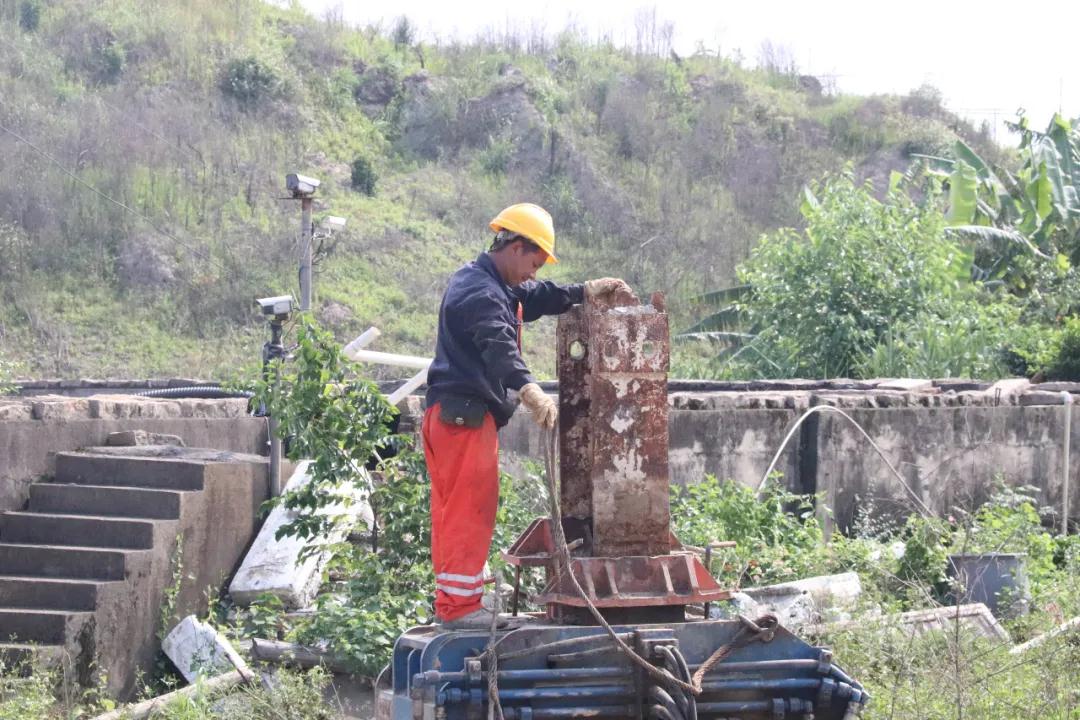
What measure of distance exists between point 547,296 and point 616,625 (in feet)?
4.90

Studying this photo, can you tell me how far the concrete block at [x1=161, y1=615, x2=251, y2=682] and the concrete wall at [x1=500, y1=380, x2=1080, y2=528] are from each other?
2867 mm

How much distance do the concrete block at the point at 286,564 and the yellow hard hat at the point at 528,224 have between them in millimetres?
2820

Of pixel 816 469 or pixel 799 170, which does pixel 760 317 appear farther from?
pixel 799 170

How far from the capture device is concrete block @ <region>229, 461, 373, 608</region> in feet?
25.9

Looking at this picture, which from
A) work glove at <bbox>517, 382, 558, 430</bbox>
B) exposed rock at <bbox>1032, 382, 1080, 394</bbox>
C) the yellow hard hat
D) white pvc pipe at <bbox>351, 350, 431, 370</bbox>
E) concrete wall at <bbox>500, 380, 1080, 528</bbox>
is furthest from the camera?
exposed rock at <bbox>1032, 382, 1080, 394</bbox>

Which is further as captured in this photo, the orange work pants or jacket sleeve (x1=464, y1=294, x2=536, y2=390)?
the orange work pants

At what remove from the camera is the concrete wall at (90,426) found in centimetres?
796

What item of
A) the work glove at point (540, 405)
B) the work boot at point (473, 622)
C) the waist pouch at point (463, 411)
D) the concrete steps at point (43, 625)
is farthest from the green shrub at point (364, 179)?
the work glove at point (540, 405)

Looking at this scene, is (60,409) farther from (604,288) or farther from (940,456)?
(940,456)

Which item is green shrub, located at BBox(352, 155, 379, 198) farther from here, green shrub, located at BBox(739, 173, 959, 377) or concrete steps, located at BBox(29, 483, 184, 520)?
concrete steps, located at BBox(29, 483, 184, 520)

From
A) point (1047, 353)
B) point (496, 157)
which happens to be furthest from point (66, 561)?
point (496, 157)

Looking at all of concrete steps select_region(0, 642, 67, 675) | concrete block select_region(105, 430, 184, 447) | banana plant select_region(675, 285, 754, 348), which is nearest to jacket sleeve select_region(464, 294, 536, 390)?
concrete steps select_region(0, 642, 67, 675)

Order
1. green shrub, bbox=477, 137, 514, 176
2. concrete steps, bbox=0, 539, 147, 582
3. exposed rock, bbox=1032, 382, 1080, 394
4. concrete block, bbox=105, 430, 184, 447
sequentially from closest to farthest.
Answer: concrete steps, bbox=0, 539, 147, 582, concrete block, bbox=105, 430, 184, 447, exposed rock, bbox=1032, 382, 1080, 394, green shrub, bbox=477, 137, 514, 176

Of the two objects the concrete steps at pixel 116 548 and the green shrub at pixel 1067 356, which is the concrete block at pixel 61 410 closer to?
the concrete steps at pixel 116 548
